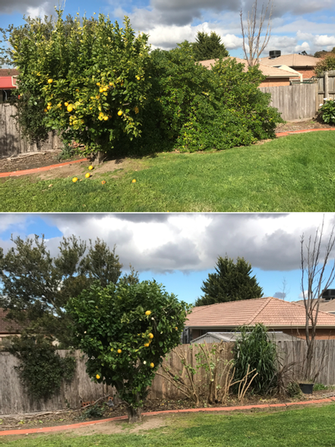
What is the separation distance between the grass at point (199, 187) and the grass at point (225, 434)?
12.8ft

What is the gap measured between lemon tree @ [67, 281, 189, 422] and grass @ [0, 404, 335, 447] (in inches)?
35.4

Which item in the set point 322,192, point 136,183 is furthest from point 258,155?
point 136,183

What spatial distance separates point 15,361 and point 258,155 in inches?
304

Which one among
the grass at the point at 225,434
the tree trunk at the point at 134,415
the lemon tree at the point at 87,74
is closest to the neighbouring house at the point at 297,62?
the lemon tree at the point at 87,74

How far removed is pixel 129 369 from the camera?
24.4 ft

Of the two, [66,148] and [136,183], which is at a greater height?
[66,148]

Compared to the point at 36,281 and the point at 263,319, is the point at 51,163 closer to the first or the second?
the point at 36,281

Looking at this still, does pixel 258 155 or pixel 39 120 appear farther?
pixel 39 120

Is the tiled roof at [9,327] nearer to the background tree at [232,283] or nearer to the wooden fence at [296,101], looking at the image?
the wooden fence at [296,101]

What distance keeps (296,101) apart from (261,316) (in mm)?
8733

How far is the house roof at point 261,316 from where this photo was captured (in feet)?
54.7

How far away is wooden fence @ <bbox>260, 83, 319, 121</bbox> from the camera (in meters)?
17.0

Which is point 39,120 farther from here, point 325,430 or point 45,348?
point 325,430

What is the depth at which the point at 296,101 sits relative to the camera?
17.2 meters
